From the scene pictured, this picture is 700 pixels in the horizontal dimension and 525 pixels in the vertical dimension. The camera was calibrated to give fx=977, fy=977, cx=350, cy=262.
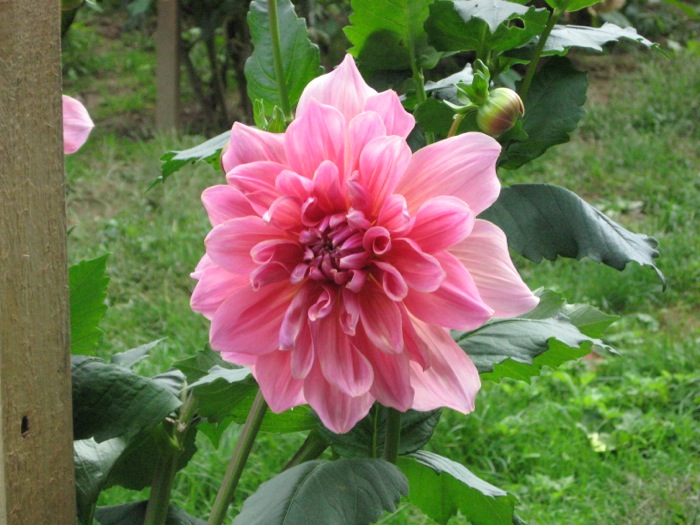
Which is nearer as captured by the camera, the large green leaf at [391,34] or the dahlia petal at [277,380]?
the dahlia petal at [277,380]

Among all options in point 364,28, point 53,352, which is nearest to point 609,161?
point 364,28

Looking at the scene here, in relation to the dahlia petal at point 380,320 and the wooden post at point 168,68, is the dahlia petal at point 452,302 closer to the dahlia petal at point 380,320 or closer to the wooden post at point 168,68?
the dahlia petal at point 380,320

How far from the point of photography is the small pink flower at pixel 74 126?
0.83m

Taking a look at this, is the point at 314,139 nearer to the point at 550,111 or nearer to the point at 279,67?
the point at 279,67

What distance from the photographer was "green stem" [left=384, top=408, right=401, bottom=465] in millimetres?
697

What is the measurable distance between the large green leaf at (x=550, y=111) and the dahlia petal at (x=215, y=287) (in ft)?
0.92

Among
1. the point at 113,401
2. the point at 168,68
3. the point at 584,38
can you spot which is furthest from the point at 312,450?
the point at 168,68

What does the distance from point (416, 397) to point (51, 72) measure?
321 mm

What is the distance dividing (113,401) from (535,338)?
0.32m

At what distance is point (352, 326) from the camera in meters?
0.55

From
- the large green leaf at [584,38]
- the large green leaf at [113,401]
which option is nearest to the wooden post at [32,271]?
the large green leaf at [113,401]

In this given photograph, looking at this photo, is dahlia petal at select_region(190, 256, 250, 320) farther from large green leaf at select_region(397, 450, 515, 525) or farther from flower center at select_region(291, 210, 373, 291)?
large green leaf at select_region(397, 450, 515, 525)

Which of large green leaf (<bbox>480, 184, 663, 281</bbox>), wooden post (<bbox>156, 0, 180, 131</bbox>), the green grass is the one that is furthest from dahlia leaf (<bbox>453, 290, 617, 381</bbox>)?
→ wooden post (<bbox>156, 0, 180, 131</bbox>)

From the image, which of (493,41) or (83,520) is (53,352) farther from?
(493,41)
